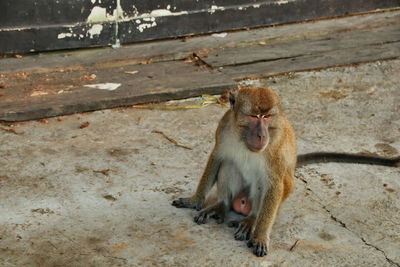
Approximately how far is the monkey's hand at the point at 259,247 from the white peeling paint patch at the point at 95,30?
10.8ft

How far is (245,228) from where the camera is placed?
4.01 m

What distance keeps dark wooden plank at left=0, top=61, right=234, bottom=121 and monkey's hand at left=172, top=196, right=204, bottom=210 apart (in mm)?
1556

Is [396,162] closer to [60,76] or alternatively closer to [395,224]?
[395,224]

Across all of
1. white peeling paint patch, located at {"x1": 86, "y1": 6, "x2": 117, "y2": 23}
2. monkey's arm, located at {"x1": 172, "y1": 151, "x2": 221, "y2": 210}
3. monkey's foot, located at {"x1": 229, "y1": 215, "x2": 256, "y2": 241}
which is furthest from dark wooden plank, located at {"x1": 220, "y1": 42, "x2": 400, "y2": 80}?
monkey's foot, located at {"x1": 229, "y1": 215, "x2": 256, "y2": 241}

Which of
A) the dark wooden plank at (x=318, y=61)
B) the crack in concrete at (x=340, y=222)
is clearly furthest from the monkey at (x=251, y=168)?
the dark wooden plank at (x=318, y=61)

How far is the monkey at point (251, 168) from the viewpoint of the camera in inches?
147

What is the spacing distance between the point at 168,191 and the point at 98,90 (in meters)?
1.58

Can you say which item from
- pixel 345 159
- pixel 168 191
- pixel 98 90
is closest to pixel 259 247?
pixel 168 191

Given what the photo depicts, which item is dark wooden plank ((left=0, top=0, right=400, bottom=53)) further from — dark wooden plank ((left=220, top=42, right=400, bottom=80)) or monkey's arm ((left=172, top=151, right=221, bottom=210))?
monkey's arm ((left=172, top=151, right=221, bottom=210))

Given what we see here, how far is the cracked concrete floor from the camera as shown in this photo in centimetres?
385

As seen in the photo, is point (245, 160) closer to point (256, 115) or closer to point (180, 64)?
point (256, 115)

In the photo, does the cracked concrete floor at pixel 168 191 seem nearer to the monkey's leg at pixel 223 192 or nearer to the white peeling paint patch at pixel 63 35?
the monkey's leg at pixel 223 192

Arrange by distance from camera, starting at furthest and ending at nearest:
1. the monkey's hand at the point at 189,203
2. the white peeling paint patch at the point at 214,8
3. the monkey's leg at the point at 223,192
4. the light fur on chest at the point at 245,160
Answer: the white peeling paint patch at the point at 214,8 → the monkey's hand at the point at 189,203 → the monkey's leg at the point at 223,192 → the light fur on chest at the point at 245,160

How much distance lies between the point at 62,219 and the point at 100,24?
2855 millimetres
